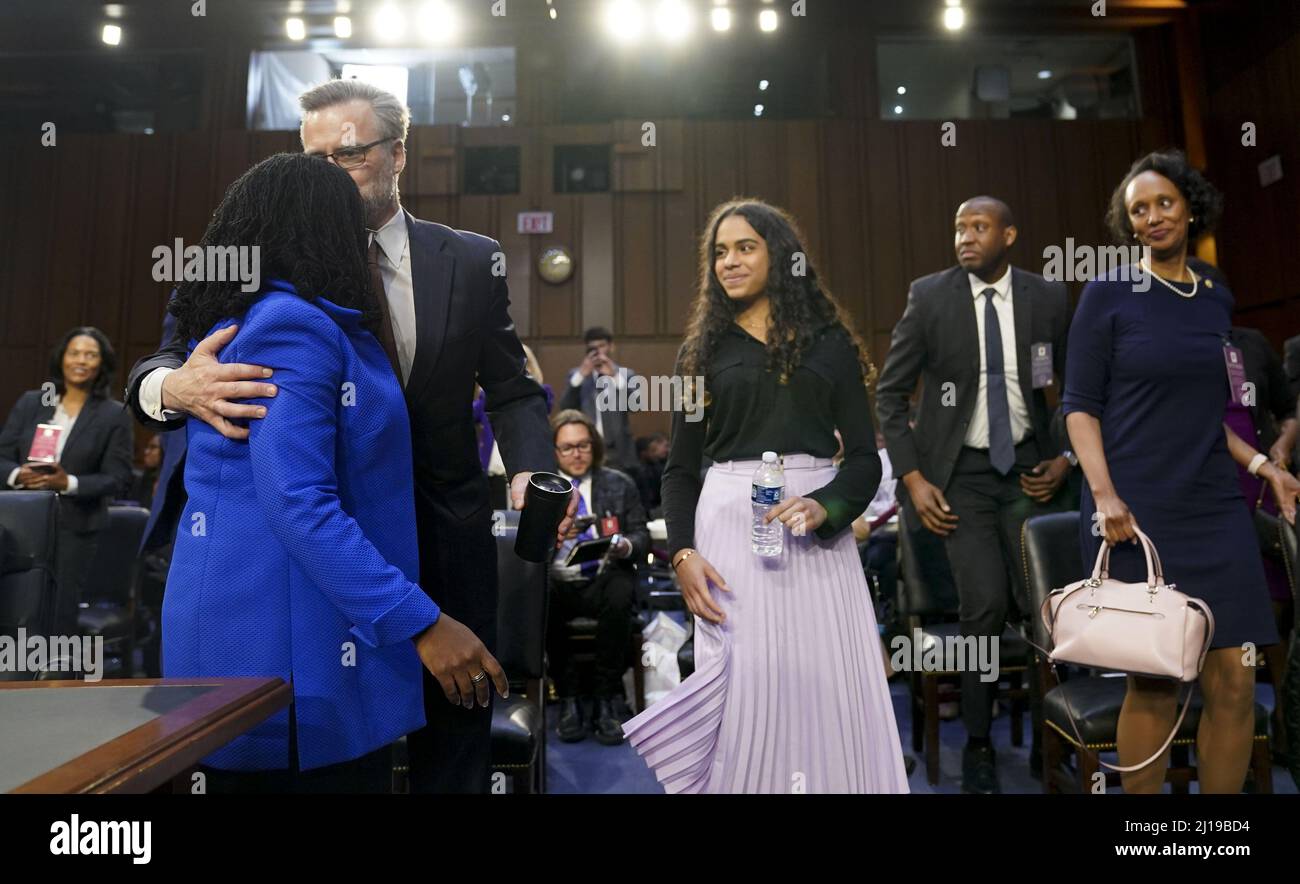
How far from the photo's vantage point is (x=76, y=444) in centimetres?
319

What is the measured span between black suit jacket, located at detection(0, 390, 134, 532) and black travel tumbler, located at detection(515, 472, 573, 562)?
2549 mm

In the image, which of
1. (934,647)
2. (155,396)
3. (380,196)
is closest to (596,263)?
(934,647)

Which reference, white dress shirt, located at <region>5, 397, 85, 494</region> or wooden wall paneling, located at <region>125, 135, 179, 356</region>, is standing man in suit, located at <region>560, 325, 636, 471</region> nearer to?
white dress shirt, located at <region>5, 397, 85, 494</region>

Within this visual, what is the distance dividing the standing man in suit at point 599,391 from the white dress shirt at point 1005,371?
2927mm

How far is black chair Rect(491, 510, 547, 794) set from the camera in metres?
1.79

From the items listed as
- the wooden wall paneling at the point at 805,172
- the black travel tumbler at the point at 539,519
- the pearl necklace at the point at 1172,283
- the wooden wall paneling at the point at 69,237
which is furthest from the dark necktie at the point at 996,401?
the wooden wall paneling at the point at 69,237

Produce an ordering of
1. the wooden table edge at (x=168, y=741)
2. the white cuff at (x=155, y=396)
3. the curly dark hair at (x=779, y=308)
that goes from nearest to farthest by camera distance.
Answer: the wooden table edge at (x=168, y=741), the white cuff at (x=155, y=396), the curly dark hair at (x=779, y=308)

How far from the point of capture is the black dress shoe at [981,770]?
7.41 ft

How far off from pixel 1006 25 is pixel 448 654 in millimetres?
7814

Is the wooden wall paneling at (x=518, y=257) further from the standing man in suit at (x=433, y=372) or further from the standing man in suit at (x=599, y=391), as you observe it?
the standing man in suit at (x=433, y=372)

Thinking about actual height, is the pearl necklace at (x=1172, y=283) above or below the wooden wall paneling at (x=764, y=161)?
below

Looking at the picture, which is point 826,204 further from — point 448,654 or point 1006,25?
point 448,654

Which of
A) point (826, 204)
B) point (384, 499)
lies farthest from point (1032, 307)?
point (826, 204)

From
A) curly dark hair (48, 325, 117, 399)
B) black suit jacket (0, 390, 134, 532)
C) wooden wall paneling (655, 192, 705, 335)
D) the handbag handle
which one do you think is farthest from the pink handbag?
wooden wall paneling (655, 192, 705, 335)
